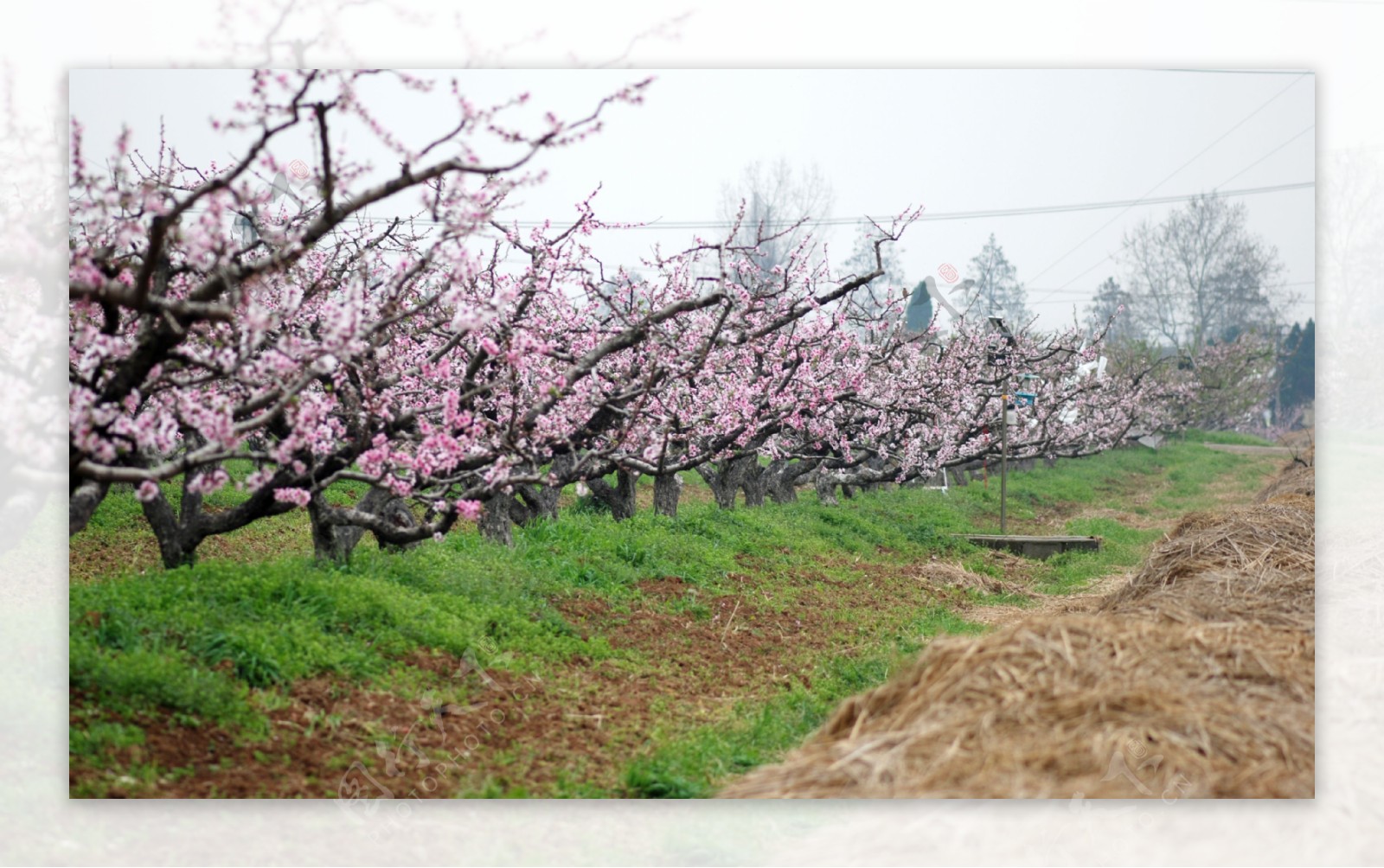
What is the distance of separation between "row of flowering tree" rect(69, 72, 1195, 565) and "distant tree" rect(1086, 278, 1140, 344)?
645 cm

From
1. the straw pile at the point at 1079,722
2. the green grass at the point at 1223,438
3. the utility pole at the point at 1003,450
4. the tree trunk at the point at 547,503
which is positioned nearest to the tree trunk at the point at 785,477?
the utility pole at the point at 1003,450

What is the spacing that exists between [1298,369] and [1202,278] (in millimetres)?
2505

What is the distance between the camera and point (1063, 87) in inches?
241

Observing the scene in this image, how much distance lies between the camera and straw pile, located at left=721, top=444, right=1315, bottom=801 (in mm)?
3871

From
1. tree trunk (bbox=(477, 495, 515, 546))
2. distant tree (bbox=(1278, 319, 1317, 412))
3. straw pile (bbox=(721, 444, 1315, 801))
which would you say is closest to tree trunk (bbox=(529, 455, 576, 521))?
tree trunk (bbox=(477, 495, 515, 546))

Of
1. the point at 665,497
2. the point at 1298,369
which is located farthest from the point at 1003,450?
the point at 665,497

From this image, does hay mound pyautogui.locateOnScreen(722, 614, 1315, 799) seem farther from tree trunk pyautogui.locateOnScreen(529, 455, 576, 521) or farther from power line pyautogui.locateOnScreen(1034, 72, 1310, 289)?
tree trunk pyautogui.locateOnScreen(529, 455, 576, 521)

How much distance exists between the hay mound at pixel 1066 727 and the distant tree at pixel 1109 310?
37.4ft

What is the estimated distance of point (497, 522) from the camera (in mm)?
8492

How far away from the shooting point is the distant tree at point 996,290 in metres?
12.9

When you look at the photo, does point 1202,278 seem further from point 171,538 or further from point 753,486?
point 171,538

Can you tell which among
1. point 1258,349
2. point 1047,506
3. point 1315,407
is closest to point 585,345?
point 1315,407

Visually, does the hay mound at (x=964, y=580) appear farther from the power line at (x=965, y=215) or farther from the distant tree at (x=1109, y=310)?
the distant tree at (x=1109, y=310)

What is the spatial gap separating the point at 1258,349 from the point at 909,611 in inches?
280
